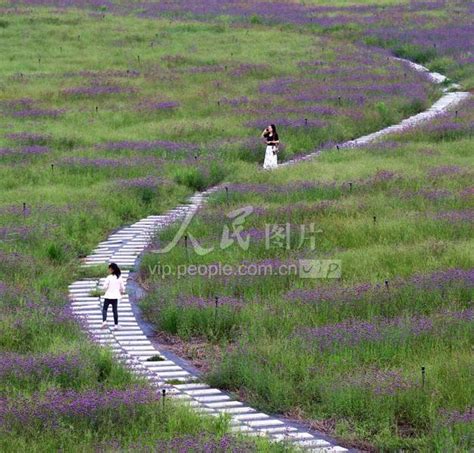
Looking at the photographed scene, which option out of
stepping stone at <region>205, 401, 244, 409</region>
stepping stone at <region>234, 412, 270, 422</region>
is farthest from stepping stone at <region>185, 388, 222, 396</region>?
stepping stone at <region>234, 412, 270, 422</region>

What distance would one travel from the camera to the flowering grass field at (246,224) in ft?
41.3

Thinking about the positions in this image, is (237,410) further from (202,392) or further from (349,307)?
(349,307)

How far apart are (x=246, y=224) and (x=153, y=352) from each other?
6564 mm

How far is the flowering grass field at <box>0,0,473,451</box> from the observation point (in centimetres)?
1260

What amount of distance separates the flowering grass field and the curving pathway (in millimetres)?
301

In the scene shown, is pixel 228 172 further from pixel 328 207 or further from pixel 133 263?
pixel 133 263

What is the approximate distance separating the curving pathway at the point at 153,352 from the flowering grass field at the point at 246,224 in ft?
0.99

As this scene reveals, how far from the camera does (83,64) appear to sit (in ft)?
148

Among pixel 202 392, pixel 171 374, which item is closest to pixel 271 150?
pixel 171 374

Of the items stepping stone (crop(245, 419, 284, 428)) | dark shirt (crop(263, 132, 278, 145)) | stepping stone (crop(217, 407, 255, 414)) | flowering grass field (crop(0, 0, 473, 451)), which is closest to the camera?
flowering grass field (crop(0, 0, 473, 451))

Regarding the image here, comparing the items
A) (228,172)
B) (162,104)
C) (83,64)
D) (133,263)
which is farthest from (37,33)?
(133,263)

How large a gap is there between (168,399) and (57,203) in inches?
457

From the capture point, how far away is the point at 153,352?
51.5 ft

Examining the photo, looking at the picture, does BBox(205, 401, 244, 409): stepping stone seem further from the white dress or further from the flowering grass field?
the white dress
